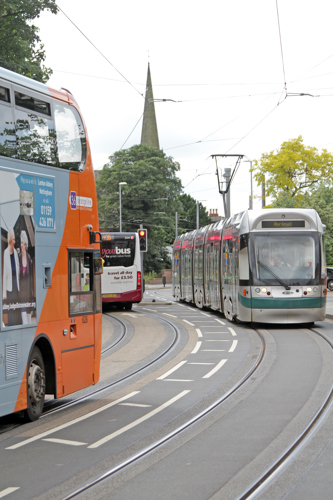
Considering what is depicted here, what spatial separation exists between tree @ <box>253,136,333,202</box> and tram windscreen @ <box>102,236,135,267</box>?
25866 millimetres

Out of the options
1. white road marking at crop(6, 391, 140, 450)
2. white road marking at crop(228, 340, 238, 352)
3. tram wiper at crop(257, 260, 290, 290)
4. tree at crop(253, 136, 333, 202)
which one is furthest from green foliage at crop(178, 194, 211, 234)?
white road marking at crop(6, 391, 140, 450)

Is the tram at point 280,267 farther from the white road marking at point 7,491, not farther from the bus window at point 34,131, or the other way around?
the white road marking at point 7,491

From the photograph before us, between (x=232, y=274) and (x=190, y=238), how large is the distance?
34.3ft

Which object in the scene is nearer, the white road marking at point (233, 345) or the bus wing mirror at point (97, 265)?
the bus wing mirror at point (97, 265)

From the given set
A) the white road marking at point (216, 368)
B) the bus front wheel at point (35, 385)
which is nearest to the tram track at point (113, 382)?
the bus front wheel at point (35, 385)

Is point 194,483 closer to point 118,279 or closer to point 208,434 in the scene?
point 208,434

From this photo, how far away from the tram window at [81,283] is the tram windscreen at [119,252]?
Result: 18.9m

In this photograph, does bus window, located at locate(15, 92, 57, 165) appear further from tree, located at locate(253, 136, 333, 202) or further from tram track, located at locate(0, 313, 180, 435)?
tree, located at locate(253, 136, 333, 202)

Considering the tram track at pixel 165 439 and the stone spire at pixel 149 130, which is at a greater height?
the stone spire at pixel 149 130

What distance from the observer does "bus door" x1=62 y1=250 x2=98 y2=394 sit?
30.2ft

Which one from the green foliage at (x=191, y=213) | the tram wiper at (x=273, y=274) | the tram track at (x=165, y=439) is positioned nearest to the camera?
the tram track at (x=165, y=439)

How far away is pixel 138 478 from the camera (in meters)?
5.85

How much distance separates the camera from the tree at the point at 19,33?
2391cm

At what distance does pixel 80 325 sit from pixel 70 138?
2.39 m
